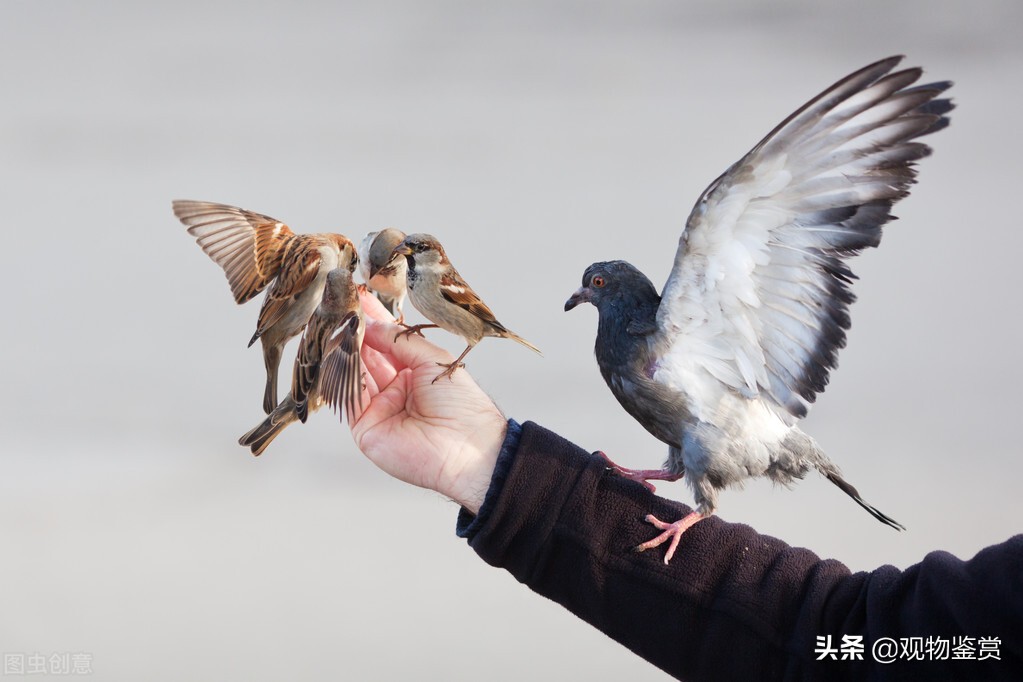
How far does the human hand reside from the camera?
5.38 ft

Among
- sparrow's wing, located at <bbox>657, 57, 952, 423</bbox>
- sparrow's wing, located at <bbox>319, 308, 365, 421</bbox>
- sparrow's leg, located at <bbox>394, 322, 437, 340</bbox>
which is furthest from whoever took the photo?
sparrow's leg, located at <bbox>394, 322, 437, 340</bbox>

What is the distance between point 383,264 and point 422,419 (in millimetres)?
295

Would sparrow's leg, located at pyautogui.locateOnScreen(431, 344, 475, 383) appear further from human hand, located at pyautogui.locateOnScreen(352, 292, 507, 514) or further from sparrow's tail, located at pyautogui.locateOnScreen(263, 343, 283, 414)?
sparrow's tail, located at pyautogui.locateOnScreen(263, 343, 283, 414)

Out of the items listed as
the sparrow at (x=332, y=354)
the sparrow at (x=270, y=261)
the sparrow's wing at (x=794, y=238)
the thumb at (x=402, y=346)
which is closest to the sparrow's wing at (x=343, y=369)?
the sparrow at (x=332, y=354)

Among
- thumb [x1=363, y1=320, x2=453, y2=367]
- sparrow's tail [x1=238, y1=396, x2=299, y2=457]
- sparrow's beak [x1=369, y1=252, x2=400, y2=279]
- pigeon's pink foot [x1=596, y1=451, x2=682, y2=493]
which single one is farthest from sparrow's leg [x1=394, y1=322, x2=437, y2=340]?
pigeon's pink foot [x1=596, y1=451, x2=682, y2=493]

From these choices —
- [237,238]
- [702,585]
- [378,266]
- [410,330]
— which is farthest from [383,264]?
[702,585]

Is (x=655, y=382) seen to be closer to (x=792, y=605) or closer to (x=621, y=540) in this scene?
(x=621, y=540)

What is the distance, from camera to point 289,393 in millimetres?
1493

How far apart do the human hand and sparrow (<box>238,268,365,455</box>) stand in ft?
0.65

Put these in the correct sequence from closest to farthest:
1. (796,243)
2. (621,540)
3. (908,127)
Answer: (908,127) < (796,243) < (621,540)

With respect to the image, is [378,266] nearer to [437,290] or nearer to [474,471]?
[437,290]

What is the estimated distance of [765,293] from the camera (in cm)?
137

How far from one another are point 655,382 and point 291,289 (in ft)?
1.76

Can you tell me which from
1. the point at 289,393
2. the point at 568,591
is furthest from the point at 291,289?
the point at 568,591
